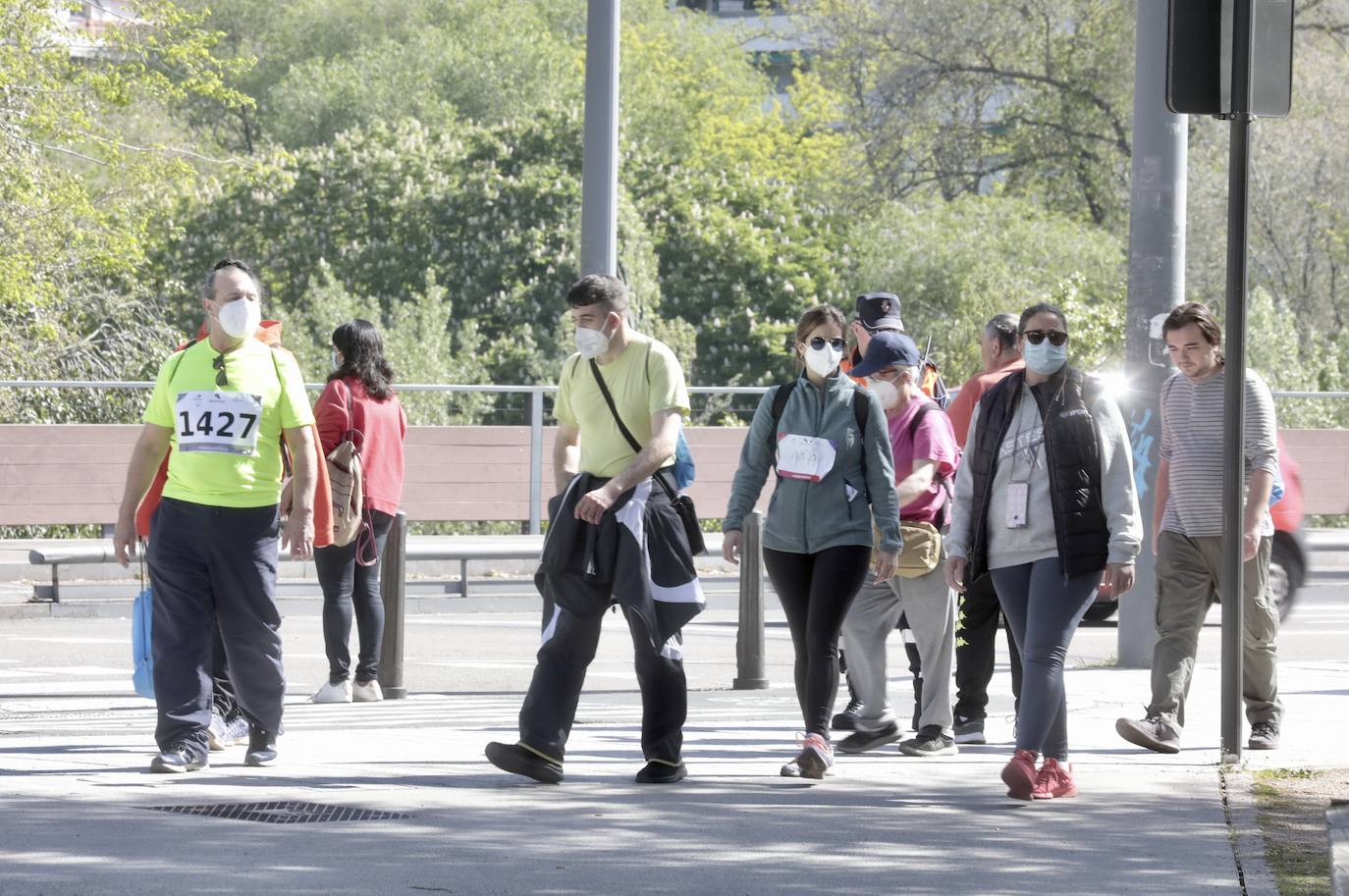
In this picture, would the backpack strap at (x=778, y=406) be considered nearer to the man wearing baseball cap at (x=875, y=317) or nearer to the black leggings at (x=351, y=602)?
the man wearing baseball cap at (x=875, y=317)

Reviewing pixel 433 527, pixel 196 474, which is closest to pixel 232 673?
pixel 196 474

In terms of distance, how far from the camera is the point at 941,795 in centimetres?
738

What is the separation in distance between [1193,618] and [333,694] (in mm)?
4252

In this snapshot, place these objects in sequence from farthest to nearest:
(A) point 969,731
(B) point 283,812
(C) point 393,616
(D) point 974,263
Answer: (D) point 974,263, (C) point 393,616, (A) point 969,731, (B) point 283,812

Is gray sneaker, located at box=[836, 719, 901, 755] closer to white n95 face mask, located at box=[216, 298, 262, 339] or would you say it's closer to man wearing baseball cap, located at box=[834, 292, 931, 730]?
man wearing baseball cap, located at box=[834, 292, 931, 730]

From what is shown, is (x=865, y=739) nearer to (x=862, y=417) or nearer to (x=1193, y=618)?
(x=1193, y=618)

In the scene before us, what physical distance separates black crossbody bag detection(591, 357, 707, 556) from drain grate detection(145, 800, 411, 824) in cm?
145

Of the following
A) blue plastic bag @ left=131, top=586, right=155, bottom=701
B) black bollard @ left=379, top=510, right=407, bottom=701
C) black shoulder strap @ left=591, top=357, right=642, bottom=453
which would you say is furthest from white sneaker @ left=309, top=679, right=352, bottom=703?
black shoulder strap @ left=591, top=357, right=642, bottom=453

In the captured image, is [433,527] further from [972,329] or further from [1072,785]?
[972,329]

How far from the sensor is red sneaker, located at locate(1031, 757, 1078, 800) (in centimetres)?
721

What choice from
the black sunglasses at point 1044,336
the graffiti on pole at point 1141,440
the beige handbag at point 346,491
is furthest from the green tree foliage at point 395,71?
the black sunglasses at point 1044,336

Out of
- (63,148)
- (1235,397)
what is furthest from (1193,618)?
(63,148)

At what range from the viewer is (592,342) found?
7.52 m

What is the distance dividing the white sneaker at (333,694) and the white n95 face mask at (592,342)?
11.6 feet
